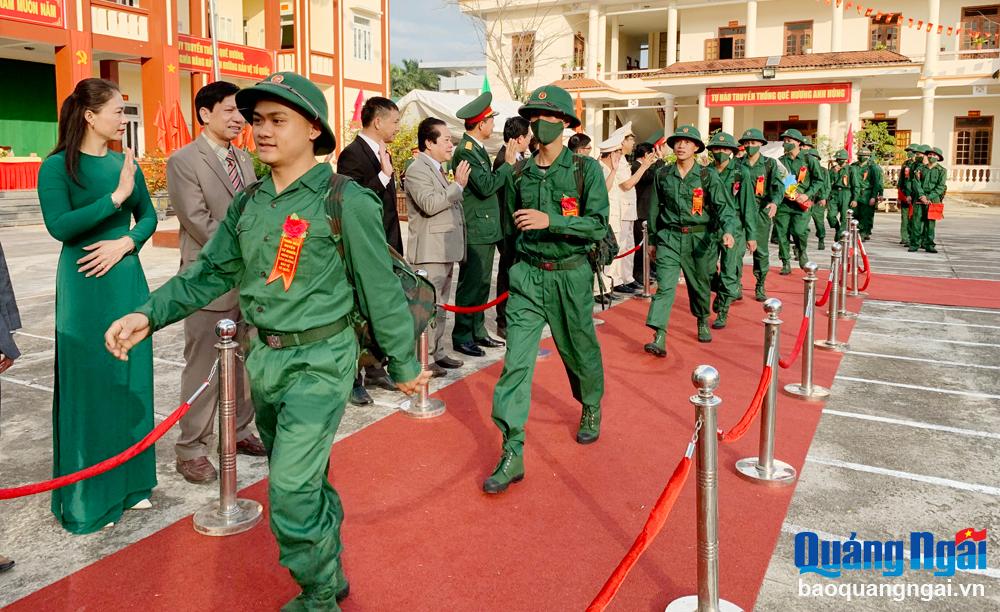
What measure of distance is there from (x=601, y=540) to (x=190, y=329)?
2.44 meters

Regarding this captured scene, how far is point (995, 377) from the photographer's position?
6.72m

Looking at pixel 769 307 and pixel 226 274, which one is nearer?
pixel 226 274

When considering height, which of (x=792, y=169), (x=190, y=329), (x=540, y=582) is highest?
(x=792, y=169)

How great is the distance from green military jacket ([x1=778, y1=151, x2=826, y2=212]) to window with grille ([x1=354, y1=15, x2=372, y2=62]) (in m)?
23.3

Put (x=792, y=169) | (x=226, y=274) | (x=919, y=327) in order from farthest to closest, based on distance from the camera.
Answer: (x=792, y=169)
(x=919, y=327)
(x=226, y=274)

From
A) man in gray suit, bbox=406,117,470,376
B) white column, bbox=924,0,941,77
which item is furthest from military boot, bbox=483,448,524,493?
white column, bbox=924,0,941,77

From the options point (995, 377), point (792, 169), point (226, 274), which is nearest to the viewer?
point (226, 274)

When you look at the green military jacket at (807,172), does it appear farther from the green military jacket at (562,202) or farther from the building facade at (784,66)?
the building facade at (784,66)

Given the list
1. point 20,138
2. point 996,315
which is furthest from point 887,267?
point 20,138

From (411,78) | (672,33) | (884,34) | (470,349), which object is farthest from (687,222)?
(411,78)

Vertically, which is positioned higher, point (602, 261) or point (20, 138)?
point (20, 138)

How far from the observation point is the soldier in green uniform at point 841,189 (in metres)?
16.2

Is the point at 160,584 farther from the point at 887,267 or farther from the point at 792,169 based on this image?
the point at 887,267

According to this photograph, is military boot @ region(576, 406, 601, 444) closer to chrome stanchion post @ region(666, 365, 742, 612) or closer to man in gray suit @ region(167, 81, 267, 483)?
chrome stanchion post @ region(666, 365, 742, 612)
